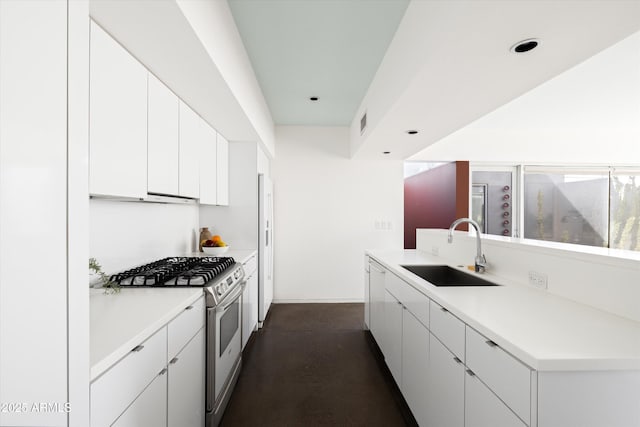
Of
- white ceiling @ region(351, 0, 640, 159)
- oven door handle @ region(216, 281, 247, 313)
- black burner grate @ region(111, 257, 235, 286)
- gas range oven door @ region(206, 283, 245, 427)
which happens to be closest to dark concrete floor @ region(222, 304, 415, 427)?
gas range oven door @ region(206, 283, 245, 427)

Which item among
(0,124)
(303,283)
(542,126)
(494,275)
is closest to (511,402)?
(494,275)

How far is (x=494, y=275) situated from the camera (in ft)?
6.71

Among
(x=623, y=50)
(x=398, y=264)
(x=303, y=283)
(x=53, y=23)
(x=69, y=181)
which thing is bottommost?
(x=303, y=283)

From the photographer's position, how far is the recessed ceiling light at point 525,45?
57.2 inches

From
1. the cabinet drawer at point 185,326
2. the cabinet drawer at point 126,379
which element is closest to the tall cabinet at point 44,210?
the cabinet drawer at point 126,379

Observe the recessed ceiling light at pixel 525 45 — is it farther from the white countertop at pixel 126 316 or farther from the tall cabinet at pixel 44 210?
the white countertop at pixel 126 316

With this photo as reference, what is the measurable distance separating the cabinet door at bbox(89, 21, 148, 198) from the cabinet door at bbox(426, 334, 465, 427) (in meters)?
1.75

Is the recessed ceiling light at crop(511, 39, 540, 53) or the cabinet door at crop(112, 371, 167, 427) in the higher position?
the recessed ceiling light at crop(511, 39, 540, 53)

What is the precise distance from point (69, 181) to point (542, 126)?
5.84 metres

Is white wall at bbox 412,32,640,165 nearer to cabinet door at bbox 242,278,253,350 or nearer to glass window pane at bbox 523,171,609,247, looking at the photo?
glass window pane at bbox 523,171,609,247

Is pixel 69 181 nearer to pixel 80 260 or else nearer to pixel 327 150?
pixel 80 260

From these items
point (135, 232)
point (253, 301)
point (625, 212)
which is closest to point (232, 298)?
point (135, 232)

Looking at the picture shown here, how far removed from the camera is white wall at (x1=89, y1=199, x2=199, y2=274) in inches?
70.4

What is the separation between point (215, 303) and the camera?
181cm
